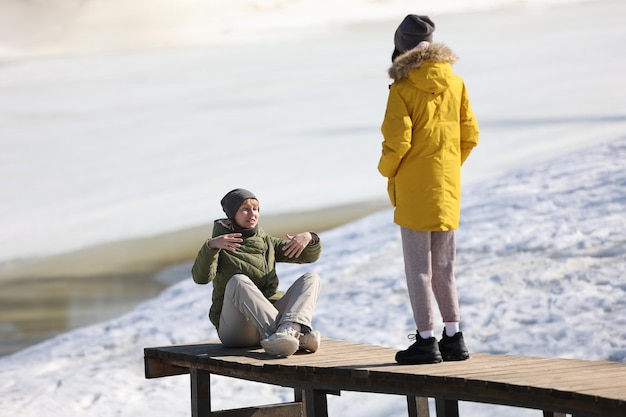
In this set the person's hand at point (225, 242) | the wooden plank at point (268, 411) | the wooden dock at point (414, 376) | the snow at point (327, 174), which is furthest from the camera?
the snow at point (327, 174)

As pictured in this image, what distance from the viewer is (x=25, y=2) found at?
1334 centimetres

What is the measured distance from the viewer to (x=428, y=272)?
11.0 ft

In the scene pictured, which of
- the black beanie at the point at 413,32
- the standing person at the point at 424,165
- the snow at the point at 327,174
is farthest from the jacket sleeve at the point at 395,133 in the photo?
the snow at the point at 327,174

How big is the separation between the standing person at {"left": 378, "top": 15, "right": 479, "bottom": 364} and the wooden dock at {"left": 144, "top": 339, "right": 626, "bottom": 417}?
179 millimetres

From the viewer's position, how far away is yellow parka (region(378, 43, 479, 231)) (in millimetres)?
3301

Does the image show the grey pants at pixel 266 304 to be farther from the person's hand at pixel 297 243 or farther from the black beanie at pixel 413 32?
the black beanie at pixel 413 32

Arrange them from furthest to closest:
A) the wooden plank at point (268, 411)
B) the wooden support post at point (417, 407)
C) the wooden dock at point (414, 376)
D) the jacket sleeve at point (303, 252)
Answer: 1. the wooden plank at point (268, 411)
2. the wooden support post at point (417, 407)
3. the jacket sleeve at point (303, 252)
4. the wooden dock at point (414, 376)

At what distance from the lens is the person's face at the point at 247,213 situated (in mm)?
3949

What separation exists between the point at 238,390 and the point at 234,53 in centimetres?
800

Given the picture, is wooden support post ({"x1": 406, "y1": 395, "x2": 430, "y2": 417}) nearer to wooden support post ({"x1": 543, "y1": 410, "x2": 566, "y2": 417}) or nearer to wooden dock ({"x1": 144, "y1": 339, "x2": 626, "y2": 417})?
wooden dock ({"x1": 144, "y1": 339, "x2": 626, "y2": 417})

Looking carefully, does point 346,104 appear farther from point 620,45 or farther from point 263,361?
point 263,361

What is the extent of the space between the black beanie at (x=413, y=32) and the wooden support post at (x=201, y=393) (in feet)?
5.18

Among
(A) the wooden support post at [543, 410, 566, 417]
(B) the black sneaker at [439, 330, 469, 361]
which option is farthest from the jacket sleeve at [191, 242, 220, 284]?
Answer: (A) the wooden support post at [543, 410, 566, 417]

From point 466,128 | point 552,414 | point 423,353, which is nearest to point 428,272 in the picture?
point 423,353
